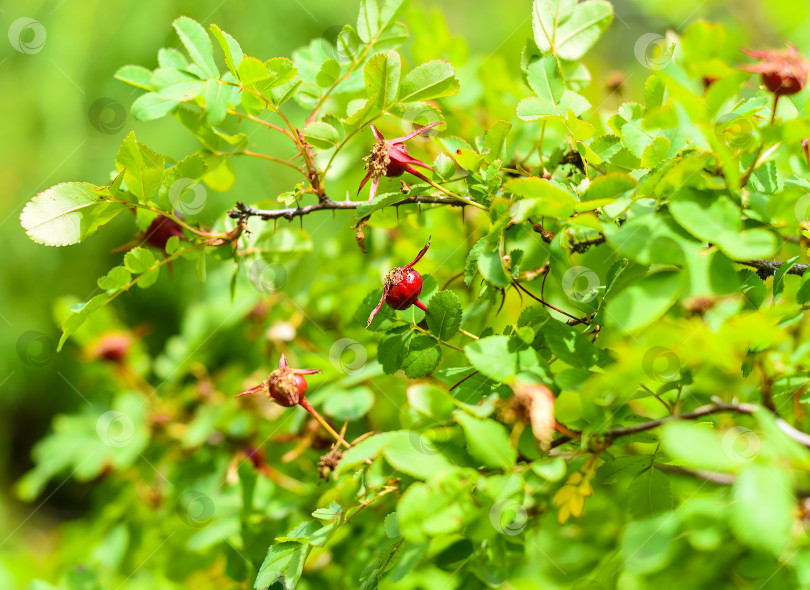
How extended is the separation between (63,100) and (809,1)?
10.6 feet

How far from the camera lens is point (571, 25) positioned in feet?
2.34

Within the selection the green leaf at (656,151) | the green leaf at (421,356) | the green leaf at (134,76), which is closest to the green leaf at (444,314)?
the green leaf at (421,356)

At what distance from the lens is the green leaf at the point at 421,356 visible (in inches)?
24.1

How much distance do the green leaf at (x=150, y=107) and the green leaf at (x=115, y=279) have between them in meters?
0.17

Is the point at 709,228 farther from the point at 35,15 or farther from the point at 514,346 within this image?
the point at 35,15

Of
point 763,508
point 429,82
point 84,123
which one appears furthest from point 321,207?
point 84,123

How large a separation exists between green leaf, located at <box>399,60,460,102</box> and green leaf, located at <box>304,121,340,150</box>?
0.30ft

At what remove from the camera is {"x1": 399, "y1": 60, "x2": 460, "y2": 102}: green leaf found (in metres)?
0.62

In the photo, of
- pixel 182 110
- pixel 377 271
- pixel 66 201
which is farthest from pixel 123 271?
pixel 377 271

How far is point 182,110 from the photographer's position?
2.36ft

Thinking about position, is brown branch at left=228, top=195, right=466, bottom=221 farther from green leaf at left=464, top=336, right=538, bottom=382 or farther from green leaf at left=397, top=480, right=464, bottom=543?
green leaf at left=397, top=480, right=464, bottom=543

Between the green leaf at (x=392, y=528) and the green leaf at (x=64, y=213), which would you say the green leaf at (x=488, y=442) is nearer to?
the green leaf at (x=392, y=528)

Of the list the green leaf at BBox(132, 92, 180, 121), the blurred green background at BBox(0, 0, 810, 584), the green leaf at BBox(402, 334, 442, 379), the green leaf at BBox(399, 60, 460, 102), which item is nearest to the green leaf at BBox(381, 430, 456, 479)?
the green leaf at BBox(402, 334, 442, 379)

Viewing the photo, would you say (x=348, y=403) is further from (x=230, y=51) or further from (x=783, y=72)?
(x=783, y=72)
